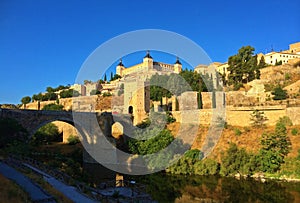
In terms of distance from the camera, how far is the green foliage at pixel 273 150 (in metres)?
20.3

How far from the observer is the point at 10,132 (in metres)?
21.1

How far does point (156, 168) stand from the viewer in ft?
75.7

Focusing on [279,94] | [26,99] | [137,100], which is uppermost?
[26,99]

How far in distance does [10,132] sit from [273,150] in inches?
769

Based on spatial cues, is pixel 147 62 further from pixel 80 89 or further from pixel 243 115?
pixel 243 115

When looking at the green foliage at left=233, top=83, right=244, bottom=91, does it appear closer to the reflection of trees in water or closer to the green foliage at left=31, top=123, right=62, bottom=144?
the reflection of trees in water

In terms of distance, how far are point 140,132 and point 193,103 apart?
849cm

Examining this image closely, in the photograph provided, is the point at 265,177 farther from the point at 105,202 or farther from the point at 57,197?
the point at 57,197

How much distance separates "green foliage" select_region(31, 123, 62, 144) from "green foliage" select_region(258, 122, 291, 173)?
23.8m

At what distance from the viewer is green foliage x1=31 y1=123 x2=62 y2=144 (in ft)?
110

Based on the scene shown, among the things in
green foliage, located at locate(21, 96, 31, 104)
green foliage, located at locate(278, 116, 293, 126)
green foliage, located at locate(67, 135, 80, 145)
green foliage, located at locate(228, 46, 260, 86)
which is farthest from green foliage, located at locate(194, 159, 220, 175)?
green foliage, located at locate(21, 96, 31, 104)

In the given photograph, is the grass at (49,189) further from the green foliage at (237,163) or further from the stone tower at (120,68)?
the stone tower at (120,68)

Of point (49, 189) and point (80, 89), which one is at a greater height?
point (80, 89)

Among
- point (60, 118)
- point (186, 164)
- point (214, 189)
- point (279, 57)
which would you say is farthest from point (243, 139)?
point (279, 57)
